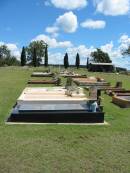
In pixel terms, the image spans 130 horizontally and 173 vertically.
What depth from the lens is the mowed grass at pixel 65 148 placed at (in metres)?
7.34

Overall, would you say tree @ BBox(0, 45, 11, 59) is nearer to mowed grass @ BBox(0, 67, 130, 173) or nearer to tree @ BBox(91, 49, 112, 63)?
tree @ BBox(91, 49, 112, 63)

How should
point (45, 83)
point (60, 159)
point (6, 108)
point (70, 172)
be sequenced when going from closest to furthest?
point (70, 172)
point (60, 159)
point (6, 108)
point (45, 83)

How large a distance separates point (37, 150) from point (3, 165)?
125 cm

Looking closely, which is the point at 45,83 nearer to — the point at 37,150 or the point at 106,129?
the point at 106,129

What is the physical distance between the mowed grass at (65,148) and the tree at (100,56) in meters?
93.4

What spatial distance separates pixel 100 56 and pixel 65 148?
97922 mm

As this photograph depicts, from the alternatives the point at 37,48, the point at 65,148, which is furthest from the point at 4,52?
the point at 65,148

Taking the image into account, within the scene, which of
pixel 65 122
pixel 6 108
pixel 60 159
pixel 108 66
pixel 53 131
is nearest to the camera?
pixel 60 159

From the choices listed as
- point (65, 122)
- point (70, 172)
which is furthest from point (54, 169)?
point (65, 122)

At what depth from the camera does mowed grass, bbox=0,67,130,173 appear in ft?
24.1

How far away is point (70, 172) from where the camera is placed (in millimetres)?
7062

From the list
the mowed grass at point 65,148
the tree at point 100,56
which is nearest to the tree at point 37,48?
the tree at point 100,56

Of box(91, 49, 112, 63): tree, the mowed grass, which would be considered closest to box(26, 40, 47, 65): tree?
box(91, 49, 112, 63): tree

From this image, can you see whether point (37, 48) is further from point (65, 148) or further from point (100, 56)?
point (65, 148)
